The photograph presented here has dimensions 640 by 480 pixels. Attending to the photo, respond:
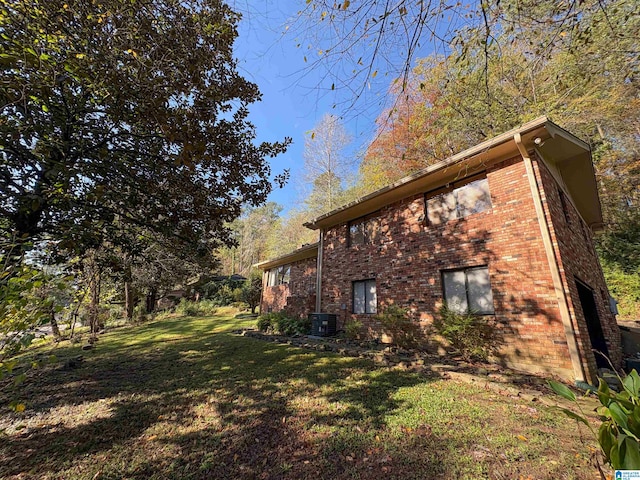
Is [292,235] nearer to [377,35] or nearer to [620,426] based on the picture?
[377,35]

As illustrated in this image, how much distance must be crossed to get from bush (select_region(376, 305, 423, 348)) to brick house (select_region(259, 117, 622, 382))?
14.6 inches

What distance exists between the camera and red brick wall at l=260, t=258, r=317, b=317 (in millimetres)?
11891

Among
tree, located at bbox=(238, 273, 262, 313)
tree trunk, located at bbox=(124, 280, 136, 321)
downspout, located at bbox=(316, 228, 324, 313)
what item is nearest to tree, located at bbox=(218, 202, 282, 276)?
tree, located at bbox=(238, 273, 262, 313)

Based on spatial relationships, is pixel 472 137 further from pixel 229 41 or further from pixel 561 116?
pixel 229 41

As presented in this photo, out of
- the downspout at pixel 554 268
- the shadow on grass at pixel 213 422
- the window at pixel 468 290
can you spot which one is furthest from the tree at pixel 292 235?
the shadow on grass at pixel 213 422

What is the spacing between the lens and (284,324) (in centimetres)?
1130

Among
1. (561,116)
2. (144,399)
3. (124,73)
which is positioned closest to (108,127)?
(124,73)

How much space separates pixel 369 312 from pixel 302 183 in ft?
47.6

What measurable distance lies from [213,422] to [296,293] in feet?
36.2

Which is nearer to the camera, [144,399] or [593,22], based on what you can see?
[593,22]

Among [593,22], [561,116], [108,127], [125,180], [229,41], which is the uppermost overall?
[561,116]

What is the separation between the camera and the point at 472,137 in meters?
14.7

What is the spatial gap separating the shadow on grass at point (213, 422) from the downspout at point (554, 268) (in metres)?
2.90

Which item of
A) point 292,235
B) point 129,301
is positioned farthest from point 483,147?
point 129,301
